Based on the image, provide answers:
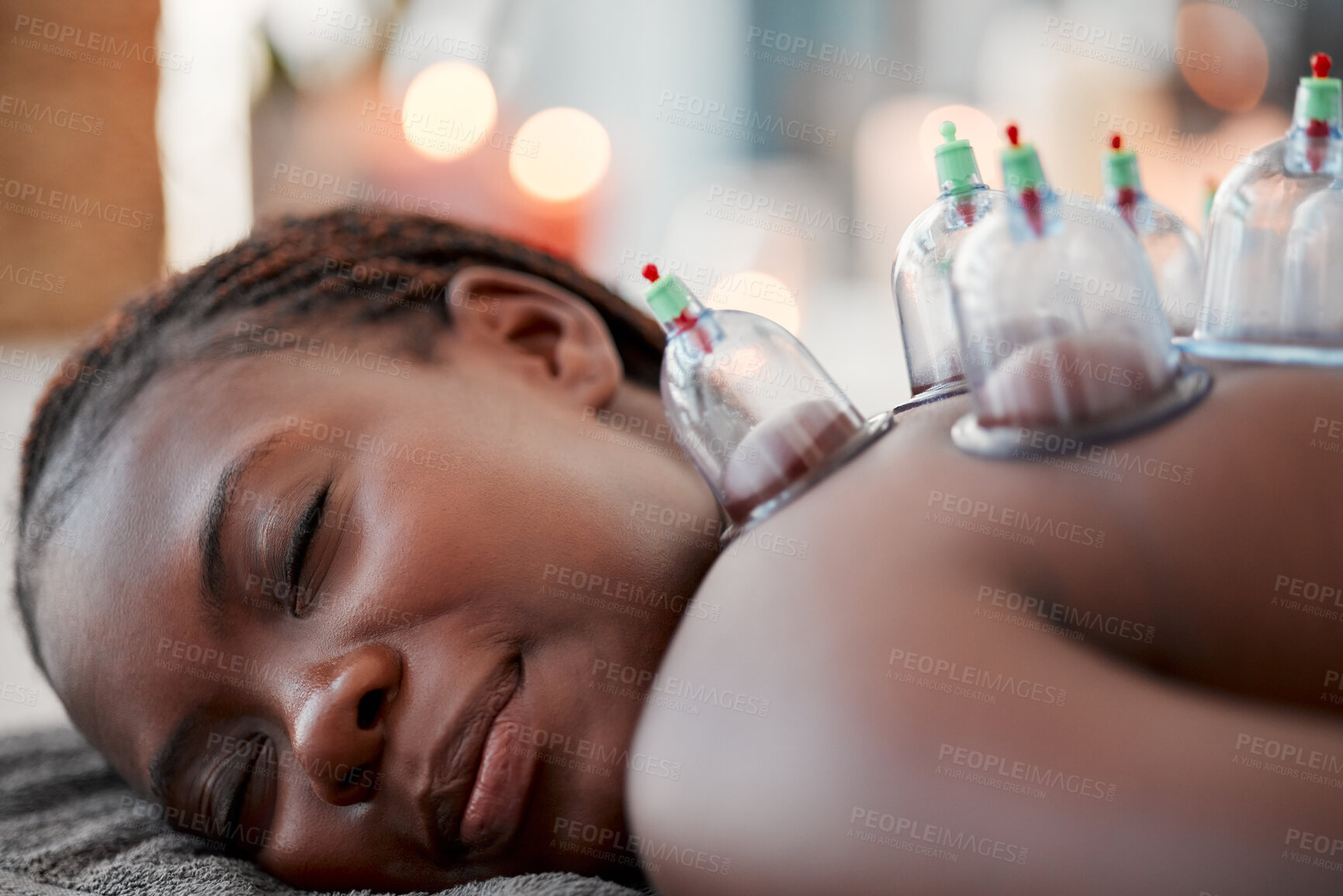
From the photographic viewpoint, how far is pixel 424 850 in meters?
0.76

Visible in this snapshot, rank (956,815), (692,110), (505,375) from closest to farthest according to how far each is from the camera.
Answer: (956,815), (505,375), (692,110)

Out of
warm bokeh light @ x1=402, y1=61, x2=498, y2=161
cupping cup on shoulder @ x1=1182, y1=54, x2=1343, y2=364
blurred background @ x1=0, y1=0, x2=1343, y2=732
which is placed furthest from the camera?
warm bokeh light @ x1=402, y1=61, x2=498, y2=161

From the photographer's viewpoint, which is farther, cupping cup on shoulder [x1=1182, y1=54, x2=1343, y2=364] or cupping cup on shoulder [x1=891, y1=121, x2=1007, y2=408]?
cupping cup on shoulder [x1=891, y1=121, x2=1007, y2=408]

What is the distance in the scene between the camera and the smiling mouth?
724 millimetres

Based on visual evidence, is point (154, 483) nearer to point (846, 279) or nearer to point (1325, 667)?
point (1325, 667)

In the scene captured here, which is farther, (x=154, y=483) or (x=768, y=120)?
(x=768, y=120)

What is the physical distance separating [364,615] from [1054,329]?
1.66 feet

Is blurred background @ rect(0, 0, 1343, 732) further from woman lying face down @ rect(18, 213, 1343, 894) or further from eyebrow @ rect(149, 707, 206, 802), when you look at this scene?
eyebrow @ rect(149, 707, 206, 802)

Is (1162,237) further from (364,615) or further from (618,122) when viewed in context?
(618,122)

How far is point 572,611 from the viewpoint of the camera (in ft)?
2.55

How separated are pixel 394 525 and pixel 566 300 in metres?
0.46

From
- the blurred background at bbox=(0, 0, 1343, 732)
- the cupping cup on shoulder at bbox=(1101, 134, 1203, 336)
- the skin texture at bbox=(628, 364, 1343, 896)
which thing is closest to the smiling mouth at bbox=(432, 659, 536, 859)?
the skin texture at bbox=(628, 364, 1343, 896)

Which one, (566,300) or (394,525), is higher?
(566,300)

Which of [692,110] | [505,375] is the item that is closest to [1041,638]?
[505,375]
